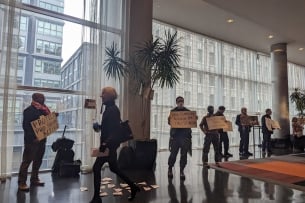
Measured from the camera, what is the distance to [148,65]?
5.68 metres

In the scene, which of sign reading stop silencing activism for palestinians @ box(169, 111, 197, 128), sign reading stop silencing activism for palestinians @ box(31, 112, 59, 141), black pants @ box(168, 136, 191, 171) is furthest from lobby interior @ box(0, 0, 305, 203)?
sign reading stop silencing activism for palestinians @ box(169, 111, 197, 128)

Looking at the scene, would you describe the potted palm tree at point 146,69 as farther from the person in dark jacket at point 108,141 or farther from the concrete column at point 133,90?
the person in dark jacket at point 108,141

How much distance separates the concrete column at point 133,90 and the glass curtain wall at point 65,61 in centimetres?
→ 30

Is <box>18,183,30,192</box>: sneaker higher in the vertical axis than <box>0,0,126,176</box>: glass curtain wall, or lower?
lower

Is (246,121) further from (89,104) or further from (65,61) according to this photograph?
(65,61)

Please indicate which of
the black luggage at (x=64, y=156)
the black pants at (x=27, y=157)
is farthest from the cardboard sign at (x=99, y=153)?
the black luggage at (x=64, y=156)

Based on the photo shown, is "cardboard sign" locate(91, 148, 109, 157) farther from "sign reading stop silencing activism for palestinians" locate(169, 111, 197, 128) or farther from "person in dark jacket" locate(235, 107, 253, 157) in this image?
"person in dark jacket" locate(235, 107, 253, 157)

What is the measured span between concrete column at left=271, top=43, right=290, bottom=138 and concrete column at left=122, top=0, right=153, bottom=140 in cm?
685

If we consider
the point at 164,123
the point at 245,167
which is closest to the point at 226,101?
the point at 164,123

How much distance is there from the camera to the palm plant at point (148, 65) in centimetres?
554

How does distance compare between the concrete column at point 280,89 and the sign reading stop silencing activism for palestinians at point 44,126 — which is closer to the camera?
the sign reading stop silencing activism for palestinians at point 44,126

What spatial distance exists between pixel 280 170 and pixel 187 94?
4.29 m

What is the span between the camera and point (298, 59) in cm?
1344

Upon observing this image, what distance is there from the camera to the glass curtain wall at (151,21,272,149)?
28.3 feet
